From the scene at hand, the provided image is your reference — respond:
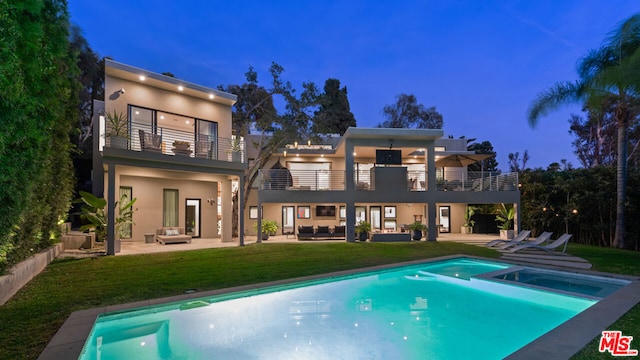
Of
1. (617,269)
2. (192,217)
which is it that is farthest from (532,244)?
(192,217)

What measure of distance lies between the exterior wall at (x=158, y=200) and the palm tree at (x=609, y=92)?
16.9 m

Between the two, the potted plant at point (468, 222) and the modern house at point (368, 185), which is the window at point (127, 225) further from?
the potted plant at point (468, 222)

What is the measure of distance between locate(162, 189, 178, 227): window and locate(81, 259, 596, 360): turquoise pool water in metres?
11.2

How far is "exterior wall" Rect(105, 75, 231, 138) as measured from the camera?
14.4 m

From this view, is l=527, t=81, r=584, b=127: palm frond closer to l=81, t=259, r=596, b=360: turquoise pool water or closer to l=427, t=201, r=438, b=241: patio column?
l=427, t=201, r=438, b=241: patio column

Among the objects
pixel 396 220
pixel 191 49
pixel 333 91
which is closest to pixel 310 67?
pixel 191 49

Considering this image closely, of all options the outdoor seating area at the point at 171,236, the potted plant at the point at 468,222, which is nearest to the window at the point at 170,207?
the outdoor seating area at the point at 171,236

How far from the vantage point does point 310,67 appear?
16188cm

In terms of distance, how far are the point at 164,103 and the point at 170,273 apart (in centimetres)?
977

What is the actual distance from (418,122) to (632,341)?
34701 millimetres

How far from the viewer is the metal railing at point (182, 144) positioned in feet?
44.7

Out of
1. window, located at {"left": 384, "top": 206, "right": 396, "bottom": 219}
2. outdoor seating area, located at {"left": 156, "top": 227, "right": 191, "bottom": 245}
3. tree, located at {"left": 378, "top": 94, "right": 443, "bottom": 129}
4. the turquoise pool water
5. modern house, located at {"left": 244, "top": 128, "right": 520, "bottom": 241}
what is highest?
tree, located at {"left": 378, "top": 94, "right": 443, "bottom": 129}

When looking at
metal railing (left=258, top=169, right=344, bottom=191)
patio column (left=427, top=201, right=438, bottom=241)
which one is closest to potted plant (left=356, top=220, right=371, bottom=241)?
metal railing (left=258, top=169, right=344, bottom=191)

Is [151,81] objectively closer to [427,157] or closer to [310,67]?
[427,157]
